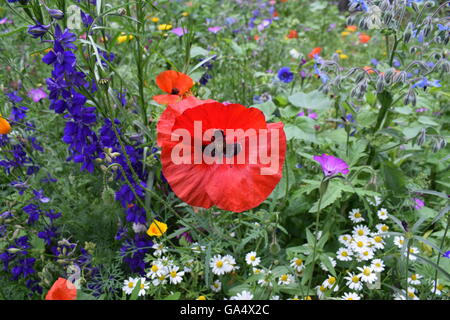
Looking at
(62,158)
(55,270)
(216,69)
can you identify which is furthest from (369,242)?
(216,69)

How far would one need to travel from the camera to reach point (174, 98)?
156 cm

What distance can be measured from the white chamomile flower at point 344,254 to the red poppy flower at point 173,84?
0.90 metres

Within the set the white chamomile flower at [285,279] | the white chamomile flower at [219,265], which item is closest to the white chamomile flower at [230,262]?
the white chamomile flower at [219,265]

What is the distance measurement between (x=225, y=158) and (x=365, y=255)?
797mm

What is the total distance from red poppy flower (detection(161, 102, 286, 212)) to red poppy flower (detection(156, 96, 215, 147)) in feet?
0.07

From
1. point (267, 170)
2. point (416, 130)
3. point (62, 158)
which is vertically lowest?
point (62, 158)

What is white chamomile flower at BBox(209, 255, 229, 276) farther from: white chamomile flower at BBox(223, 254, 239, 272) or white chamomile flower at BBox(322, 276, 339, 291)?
white chamomile flower at BBox(322, 276, 339, 291)

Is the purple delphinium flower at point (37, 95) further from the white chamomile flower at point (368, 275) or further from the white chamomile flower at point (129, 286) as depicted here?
the white chamomile flower at point (368, 275)

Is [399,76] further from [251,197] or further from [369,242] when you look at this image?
[251,197]

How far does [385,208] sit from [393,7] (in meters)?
0.89

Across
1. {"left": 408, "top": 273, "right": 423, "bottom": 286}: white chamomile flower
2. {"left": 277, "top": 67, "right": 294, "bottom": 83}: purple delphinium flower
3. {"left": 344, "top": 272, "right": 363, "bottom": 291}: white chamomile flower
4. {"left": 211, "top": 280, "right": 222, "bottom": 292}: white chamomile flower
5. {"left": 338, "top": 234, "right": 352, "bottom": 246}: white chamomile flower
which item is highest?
{"left": 277, "top": 67, "right": 294, "bottom": 83}: purple delphinium flower

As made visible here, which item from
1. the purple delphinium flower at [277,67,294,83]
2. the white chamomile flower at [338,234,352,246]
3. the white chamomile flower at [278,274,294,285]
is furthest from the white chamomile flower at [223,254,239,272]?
the purple delphinium flower at [277,67,294,83]

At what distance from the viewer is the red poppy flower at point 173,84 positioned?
1.53 metres

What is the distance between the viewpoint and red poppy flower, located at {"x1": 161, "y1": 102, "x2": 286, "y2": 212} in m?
1.03
